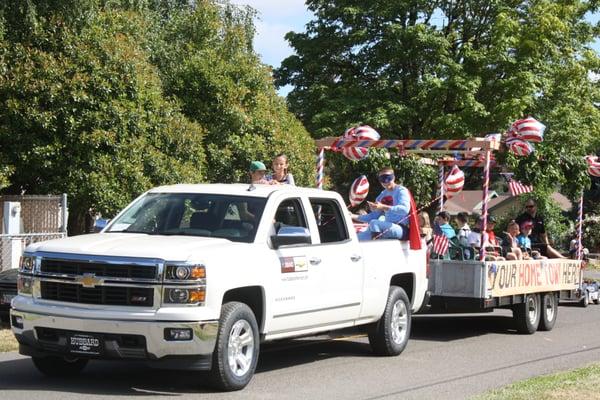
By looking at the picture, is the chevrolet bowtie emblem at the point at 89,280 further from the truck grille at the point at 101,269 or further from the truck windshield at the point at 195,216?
the truck windshield at the point at 195,216

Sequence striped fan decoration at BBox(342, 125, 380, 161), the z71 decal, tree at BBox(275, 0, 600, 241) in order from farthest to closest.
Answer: tree at BBox(275, 0, 600, 241) < striped fan decoration at BBox(342, 125, 380, 161) < the z71 decal

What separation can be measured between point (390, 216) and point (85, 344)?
5187 millimetres

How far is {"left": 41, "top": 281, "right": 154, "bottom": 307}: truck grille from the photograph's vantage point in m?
8.48

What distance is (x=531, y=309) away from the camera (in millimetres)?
15383

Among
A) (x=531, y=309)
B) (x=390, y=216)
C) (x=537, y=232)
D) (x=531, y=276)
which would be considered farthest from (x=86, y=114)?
(x=531, y=309)

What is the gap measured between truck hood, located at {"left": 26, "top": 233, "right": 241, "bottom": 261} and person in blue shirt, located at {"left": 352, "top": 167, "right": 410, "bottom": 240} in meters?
3.51

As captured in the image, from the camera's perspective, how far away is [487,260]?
556 inches

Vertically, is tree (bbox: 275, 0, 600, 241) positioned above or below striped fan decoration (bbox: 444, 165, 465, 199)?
above

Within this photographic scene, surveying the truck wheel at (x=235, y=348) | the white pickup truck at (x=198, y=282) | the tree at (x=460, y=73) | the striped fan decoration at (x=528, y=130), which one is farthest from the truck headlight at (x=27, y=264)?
the tree at (x=460, y=73)

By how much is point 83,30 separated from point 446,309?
10.8 metres

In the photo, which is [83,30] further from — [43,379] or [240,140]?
[43,379]

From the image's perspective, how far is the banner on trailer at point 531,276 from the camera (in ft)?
45.3

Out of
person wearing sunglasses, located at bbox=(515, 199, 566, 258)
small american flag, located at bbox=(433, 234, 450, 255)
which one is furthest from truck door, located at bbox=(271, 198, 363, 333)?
person wearing sunglasses, located at bbox=(515, 199, 566, 258)

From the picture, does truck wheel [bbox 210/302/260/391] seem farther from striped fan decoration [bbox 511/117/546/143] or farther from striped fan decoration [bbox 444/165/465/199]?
striped fan decoration [bbox 444/165/465/199]
